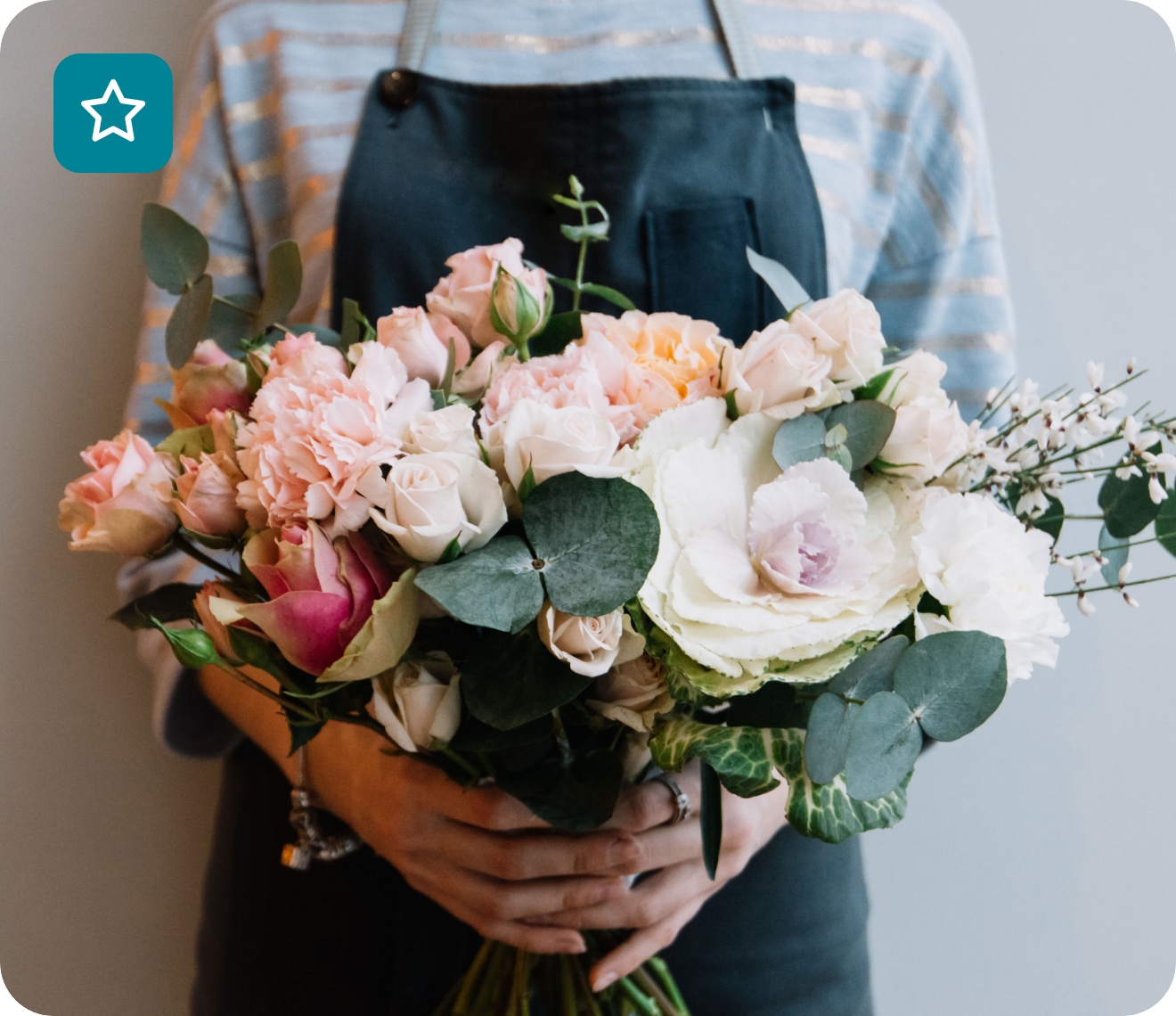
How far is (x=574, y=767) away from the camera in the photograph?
1.41ft

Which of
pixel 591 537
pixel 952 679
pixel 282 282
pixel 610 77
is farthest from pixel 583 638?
pixel 610 77

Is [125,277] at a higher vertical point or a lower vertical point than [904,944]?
higher

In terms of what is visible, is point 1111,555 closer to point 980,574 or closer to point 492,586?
point 980,574

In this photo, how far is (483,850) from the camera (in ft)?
1.64

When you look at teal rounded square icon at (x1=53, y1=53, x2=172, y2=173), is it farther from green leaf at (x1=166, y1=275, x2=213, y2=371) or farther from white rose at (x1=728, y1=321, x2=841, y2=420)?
white rose at (x1=728, y1=321, x2=841, y2=420)

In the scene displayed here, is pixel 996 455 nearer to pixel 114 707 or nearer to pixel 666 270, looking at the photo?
pixel 666 270

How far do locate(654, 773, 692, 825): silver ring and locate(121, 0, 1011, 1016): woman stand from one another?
0.59 feet

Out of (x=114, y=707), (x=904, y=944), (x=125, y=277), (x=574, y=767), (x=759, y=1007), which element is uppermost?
(x=125, y=277)

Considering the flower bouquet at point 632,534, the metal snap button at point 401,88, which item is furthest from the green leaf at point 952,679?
the metal snap button at point 401,88

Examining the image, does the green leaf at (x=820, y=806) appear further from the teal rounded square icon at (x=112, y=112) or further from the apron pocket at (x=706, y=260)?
the teal rounded square icon at (x=112, y=112)

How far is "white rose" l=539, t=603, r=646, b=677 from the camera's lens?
334 mm

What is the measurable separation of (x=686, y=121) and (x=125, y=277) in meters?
0.55

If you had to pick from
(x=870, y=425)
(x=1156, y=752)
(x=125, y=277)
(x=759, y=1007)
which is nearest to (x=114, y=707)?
(x=125, y=277)

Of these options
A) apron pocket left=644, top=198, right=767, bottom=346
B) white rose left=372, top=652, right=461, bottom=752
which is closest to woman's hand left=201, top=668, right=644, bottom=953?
white rose left=372, top=652, right=461, bottom=752
